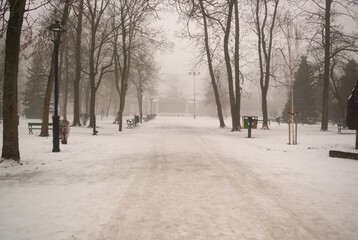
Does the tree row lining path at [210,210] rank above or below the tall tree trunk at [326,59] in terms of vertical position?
below

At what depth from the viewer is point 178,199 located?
14.7 feet

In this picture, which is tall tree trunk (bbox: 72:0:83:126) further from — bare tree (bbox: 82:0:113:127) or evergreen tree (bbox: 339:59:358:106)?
evergreen tree (bbox: 339:59:358:106)

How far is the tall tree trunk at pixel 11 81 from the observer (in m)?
6.95

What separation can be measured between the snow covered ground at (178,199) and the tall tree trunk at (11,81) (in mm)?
741

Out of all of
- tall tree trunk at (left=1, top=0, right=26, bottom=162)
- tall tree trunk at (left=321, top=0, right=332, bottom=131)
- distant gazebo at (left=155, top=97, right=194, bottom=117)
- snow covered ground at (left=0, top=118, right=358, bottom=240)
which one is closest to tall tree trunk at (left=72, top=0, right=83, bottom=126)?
tall tree trunk at (left=1, top=0, right=26, bottom=162)

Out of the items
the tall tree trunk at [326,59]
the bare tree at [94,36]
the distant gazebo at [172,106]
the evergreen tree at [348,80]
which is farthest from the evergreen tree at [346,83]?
the distant gazebo at [172,106]

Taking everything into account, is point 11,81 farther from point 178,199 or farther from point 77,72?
point 77,72

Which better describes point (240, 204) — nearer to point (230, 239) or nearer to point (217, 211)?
point (217, 211)

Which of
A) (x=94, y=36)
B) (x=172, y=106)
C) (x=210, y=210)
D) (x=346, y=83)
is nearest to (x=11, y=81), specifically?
(x=210, y=210)

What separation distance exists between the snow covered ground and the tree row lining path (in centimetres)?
1

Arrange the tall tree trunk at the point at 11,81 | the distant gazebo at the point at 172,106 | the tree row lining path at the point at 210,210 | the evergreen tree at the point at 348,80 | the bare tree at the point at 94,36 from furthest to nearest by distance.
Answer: the distant gazebo at the point at 172,106 → the evergreen tree at the point at 348,80 → the bare tree at the point at 94,36 → the tall tree trunk at the point at 11,81 → the tree row lining path at the point at 210,210

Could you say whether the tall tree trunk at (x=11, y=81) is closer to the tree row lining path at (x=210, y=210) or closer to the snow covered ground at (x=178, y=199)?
the snow covered ground at (x=178, y=199)

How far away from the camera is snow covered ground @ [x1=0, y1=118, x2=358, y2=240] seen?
3.30 metres

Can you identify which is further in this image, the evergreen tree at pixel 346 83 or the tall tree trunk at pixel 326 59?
the evergreen tree at pixel 346 83
